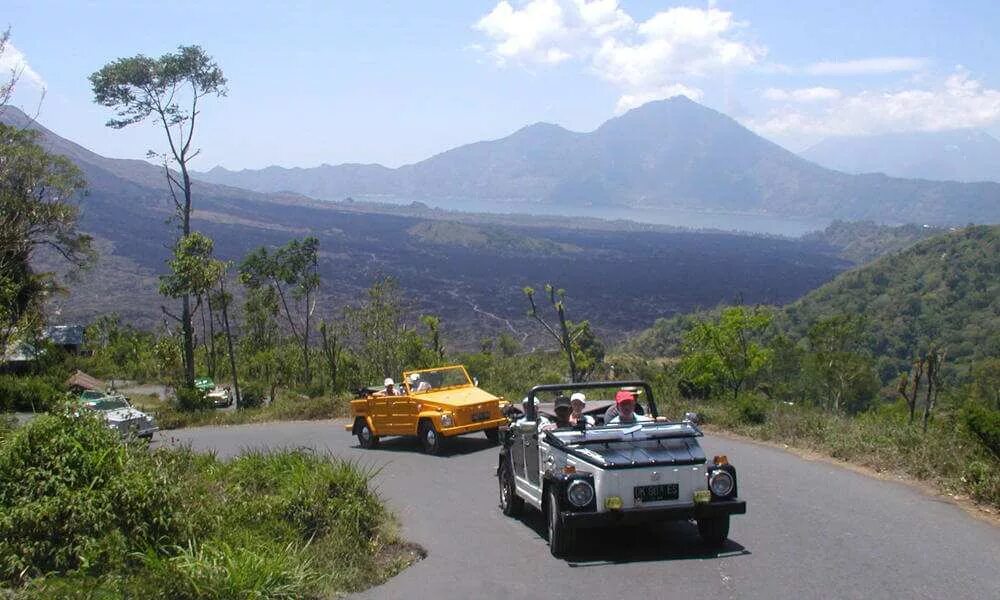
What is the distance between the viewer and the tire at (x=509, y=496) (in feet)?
35.6

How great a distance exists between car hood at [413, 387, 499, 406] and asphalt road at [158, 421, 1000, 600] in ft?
12.8

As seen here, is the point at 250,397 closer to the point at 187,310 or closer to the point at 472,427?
the point at 187,310

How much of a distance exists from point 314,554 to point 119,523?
1570mm

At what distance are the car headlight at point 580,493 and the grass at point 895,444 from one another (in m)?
4.72

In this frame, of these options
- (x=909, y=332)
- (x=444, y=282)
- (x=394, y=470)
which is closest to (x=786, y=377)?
(x=909, y=332)

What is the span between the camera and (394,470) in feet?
49.9

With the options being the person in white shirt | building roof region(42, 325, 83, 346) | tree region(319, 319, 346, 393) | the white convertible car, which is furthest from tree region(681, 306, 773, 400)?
building roof region(42, 325, 83, 346)

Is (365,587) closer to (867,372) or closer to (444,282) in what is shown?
(867,372)

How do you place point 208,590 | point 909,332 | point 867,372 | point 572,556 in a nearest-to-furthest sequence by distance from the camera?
point 208,590 → point 572,556 → point 867,372 → point 909,332

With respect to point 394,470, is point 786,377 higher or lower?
lower

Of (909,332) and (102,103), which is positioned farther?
(909,332)

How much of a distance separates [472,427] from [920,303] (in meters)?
73.8

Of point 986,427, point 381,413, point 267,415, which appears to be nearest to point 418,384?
point 381,413

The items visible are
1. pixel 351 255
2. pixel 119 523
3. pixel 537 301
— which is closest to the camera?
pixel 119 523
